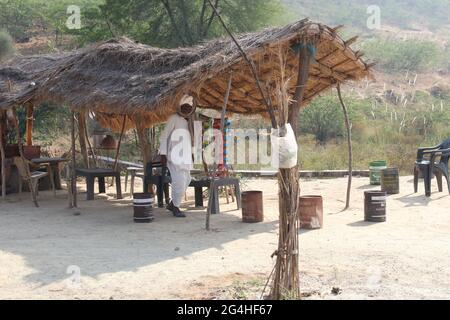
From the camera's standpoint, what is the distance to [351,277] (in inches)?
215

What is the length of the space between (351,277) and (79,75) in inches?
243

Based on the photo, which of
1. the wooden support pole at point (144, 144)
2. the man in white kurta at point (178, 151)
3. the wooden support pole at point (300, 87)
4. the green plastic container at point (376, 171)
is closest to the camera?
the wooden support pole at point (300, 87)

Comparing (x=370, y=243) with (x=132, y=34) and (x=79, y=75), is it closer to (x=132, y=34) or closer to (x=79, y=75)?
(x=79, y=75)

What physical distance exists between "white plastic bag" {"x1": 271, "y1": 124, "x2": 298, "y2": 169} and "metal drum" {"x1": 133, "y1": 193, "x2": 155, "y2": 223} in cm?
402

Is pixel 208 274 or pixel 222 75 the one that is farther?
pixel 222 75

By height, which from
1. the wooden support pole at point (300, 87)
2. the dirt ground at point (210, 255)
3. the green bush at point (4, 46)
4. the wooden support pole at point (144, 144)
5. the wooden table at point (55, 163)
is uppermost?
the green bush at point (4, 46)

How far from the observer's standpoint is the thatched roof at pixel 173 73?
25.8ft

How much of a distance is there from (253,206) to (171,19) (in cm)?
1021

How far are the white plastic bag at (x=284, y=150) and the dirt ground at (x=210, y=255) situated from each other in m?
1.08

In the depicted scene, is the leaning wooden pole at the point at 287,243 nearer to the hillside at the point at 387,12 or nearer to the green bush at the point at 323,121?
the green bush at the point at 323,121

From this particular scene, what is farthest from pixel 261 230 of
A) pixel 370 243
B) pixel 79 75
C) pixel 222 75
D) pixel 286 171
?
pixel 79 75

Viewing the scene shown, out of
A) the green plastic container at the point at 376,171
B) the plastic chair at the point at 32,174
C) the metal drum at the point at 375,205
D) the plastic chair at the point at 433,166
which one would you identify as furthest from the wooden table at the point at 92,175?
the plastic chair at the point at 433,166
